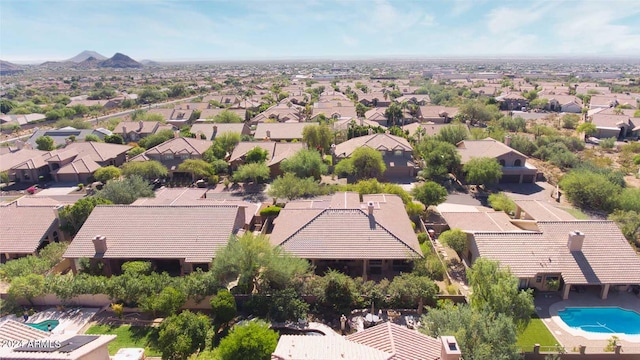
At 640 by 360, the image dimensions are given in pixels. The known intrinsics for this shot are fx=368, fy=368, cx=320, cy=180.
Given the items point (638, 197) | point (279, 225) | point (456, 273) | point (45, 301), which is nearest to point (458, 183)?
point (638, 197)

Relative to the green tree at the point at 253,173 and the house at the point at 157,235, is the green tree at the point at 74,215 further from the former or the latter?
the green tree at the point at 253,173

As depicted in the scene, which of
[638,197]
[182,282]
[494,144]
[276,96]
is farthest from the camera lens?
[276,96]

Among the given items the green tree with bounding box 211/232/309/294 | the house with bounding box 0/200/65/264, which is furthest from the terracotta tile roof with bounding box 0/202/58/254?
the green tree with bounding box 211/232/309/294

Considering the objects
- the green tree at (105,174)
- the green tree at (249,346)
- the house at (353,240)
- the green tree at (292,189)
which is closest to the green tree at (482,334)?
the house at (353,240)

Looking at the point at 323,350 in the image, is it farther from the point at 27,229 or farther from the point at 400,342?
the point at 27,229

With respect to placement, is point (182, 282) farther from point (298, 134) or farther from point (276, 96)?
point (276, 96)
